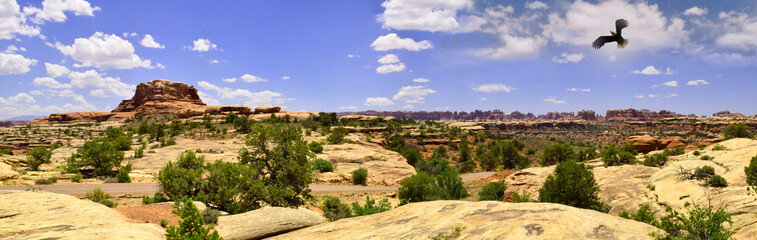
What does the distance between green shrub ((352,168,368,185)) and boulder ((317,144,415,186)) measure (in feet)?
2.79

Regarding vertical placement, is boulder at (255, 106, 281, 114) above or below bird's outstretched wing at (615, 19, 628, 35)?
below

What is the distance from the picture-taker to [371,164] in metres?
37.2

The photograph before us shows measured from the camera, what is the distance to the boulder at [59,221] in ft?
30.4

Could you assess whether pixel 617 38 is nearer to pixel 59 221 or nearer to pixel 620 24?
pixel 620 24

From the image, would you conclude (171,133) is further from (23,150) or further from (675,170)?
(675,170)

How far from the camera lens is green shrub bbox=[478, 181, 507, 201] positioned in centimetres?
2909

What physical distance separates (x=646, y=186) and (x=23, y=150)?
76228 mm

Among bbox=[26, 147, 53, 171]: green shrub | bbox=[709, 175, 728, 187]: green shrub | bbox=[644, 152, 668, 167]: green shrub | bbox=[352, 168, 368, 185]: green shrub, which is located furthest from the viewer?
bbox=[352, 168, 368, 185]: green shrub

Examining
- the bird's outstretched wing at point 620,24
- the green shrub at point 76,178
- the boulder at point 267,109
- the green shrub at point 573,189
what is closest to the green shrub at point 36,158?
the green shrub at point 76,178

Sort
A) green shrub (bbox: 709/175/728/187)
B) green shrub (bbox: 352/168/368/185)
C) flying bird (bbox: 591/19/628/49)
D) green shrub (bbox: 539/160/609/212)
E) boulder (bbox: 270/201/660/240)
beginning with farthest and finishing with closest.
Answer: green shrub (bbox: 352/168/368/185) < green shrub (bbox: 539/160/609/212) < green shrub (bbox: 709/175/728/187) < flying bird (bbox: 591/19/628/49) < boulder (bbox: 270/201/660/240)

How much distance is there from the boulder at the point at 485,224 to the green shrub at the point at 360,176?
21808 millimetres

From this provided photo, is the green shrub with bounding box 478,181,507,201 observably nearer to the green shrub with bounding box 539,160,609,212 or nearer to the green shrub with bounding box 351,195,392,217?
the green shrub with bounding box 539,160,609,212

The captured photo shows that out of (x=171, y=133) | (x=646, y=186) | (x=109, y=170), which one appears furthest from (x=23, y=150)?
(x=646, y=186)

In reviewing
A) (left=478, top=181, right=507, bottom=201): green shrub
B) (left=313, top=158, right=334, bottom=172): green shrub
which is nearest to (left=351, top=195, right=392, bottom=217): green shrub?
(left=478, top=181, right=507, bottom=201): green shrub
